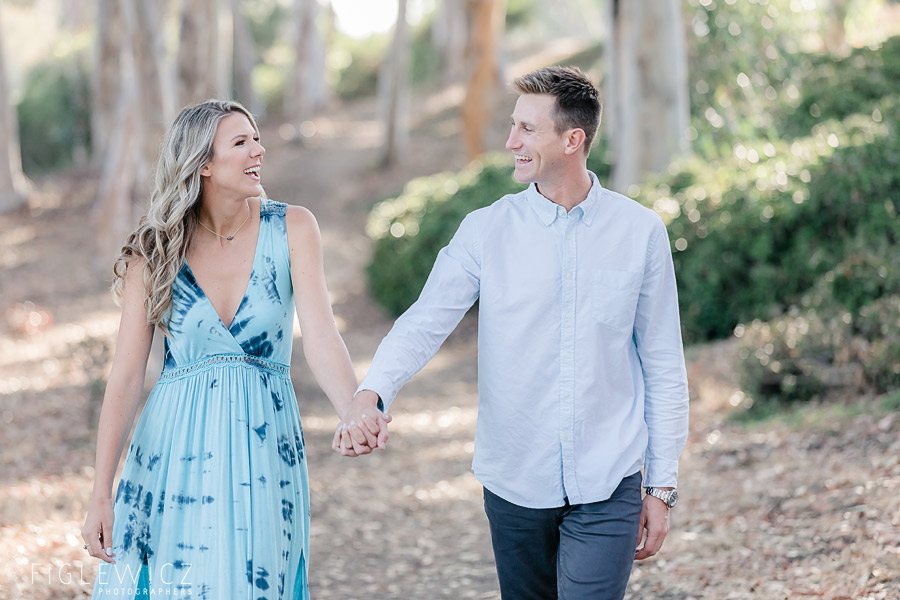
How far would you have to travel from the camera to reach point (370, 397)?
296 cm

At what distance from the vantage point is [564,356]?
2.98 metres

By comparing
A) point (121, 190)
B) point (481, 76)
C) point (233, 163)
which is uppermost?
point (481, 76)

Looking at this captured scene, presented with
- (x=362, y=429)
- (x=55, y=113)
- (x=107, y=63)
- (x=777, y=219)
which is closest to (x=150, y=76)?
(x=777, y=219)

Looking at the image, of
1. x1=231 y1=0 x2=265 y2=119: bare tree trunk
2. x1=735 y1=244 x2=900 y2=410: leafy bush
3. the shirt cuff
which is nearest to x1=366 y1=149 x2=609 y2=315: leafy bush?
x1=735 y1=244 x2=900 y2=410: leafy bush

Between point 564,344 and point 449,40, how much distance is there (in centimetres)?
3061

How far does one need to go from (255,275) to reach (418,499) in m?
4.33

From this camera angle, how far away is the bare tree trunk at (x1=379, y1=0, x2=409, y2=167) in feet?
74.6

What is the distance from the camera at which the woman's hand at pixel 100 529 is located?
118 inches

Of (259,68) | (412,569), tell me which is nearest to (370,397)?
(412,569)

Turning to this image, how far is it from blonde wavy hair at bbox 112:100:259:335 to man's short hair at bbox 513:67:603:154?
98 cm

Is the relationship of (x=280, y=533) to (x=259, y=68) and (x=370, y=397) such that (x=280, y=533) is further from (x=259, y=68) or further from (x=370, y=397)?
(x=259, y=68)

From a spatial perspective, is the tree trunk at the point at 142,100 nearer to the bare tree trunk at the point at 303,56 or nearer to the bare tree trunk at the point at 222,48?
the bare tree trunk at the point at 222,48

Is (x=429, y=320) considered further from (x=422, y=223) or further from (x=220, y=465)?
(x=422, y=223)

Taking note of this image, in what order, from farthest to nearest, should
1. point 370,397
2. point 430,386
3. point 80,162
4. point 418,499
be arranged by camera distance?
point 80,162 < point 430,386 < point 418,499 < point 370,397
